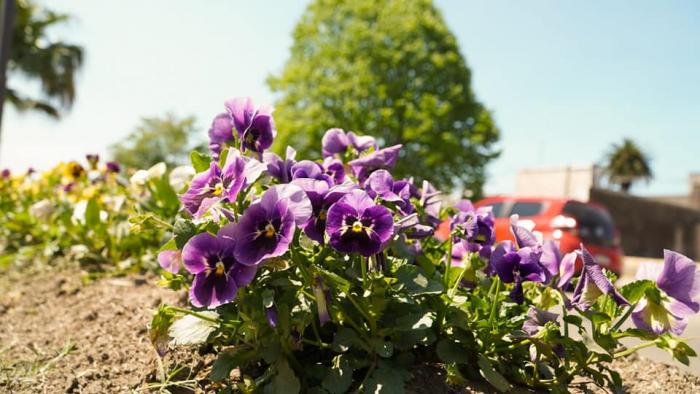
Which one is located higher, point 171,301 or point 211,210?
point 211,210

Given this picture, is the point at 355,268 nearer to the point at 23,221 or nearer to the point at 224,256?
the point at 224,256

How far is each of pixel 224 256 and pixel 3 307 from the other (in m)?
2.40

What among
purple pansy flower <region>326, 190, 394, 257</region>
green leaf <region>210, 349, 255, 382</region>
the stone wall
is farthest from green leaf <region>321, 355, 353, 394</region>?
the stone wall

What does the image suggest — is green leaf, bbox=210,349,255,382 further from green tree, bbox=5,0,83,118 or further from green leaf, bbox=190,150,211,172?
green tree, bbox=5,0,83,118

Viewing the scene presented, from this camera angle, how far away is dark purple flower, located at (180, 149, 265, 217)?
149cm

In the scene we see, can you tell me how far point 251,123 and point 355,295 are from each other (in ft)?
1.96

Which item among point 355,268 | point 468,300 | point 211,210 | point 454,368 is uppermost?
A: point 211,210

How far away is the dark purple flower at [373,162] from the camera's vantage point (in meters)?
1.91

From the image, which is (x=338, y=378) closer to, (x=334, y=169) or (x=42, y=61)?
(x=334, y=169)

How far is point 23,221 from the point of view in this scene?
4652 mm

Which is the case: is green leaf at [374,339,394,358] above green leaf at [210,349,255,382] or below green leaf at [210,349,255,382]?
above

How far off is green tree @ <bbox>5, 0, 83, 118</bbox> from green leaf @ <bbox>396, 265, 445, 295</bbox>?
100.0 feet

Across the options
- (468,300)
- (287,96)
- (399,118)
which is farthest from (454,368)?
(287,96)

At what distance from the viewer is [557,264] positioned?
1.79 metres
